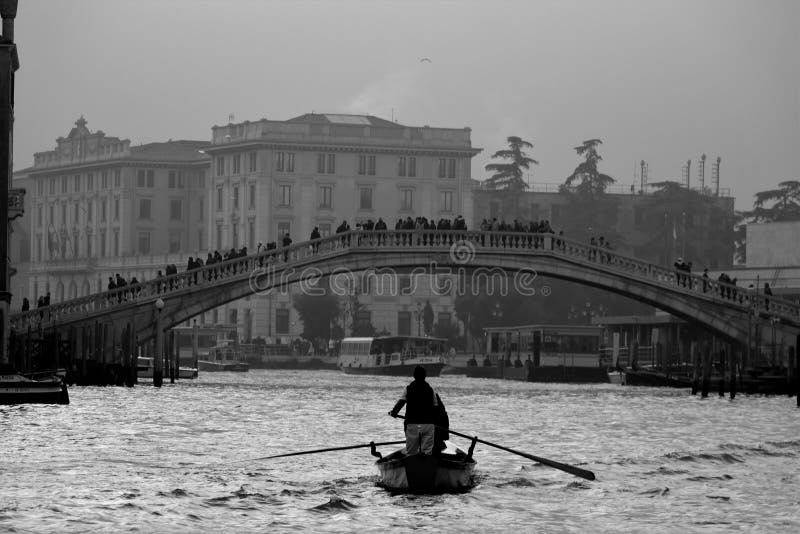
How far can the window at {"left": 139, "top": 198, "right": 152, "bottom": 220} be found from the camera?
489 ft

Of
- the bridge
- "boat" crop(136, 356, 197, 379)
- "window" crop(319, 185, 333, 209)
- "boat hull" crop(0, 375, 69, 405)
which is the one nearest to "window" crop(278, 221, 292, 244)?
"window" crop(319, 185, 333, 209)

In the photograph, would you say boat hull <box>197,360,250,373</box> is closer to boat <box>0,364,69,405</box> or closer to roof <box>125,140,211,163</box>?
roof <box>125,140,211,163</box>

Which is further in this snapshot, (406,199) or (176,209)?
(176,209)

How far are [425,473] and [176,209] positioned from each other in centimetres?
11604

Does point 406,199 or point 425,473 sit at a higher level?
point 406,199

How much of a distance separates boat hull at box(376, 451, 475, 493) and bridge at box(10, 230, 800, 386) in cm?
3391

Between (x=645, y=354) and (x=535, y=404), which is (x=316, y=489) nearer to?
(x=535, y=404)

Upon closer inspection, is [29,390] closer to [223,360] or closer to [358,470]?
[358,470]

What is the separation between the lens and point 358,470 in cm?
3925

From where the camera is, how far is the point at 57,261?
503 ft

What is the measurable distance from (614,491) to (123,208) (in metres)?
113

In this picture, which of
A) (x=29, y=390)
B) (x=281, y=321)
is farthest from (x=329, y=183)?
(x=29, y=390)

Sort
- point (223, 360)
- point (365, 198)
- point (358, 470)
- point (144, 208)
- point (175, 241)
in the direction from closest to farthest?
point (358, 470), point (223, 360), point (365, 198), point (144, 208), point (175, 241)

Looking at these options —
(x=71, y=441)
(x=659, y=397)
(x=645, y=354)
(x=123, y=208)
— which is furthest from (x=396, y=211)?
(x=71, y=441)
